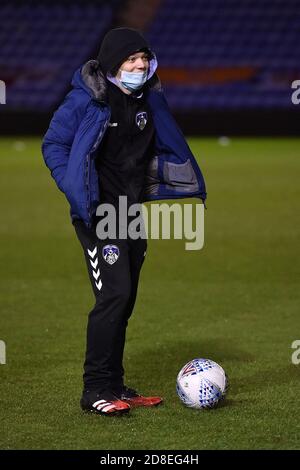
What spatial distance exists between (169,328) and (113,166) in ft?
8.59

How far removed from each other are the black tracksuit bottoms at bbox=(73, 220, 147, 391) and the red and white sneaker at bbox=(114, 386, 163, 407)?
15cm

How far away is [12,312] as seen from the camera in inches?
348

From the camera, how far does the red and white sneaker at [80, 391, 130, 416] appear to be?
573 centimetres

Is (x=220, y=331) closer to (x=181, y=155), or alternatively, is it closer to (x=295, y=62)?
(x=181, y=155)

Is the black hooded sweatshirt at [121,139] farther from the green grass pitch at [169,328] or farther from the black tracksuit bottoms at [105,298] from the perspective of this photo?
the green grass pitch at [169,328]

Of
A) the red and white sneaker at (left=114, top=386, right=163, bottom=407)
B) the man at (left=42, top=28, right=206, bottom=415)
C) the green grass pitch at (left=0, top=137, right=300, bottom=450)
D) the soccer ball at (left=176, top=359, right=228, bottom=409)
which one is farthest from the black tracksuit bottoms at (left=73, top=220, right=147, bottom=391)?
the soccer ball at (left=176, top=359, right=228, bottom=409)

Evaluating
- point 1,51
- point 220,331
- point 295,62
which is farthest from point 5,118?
point 220,331

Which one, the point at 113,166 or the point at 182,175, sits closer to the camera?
the point at 113,166

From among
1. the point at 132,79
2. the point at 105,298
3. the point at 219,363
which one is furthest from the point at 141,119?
the point at 219,363

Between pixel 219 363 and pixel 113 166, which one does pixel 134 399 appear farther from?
pixel 113 166

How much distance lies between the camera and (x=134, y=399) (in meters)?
6.05

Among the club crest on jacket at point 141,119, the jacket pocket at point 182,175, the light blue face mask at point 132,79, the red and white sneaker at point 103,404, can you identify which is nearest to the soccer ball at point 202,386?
the red and white sneaker at point 103,404

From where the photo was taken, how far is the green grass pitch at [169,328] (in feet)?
18.1
